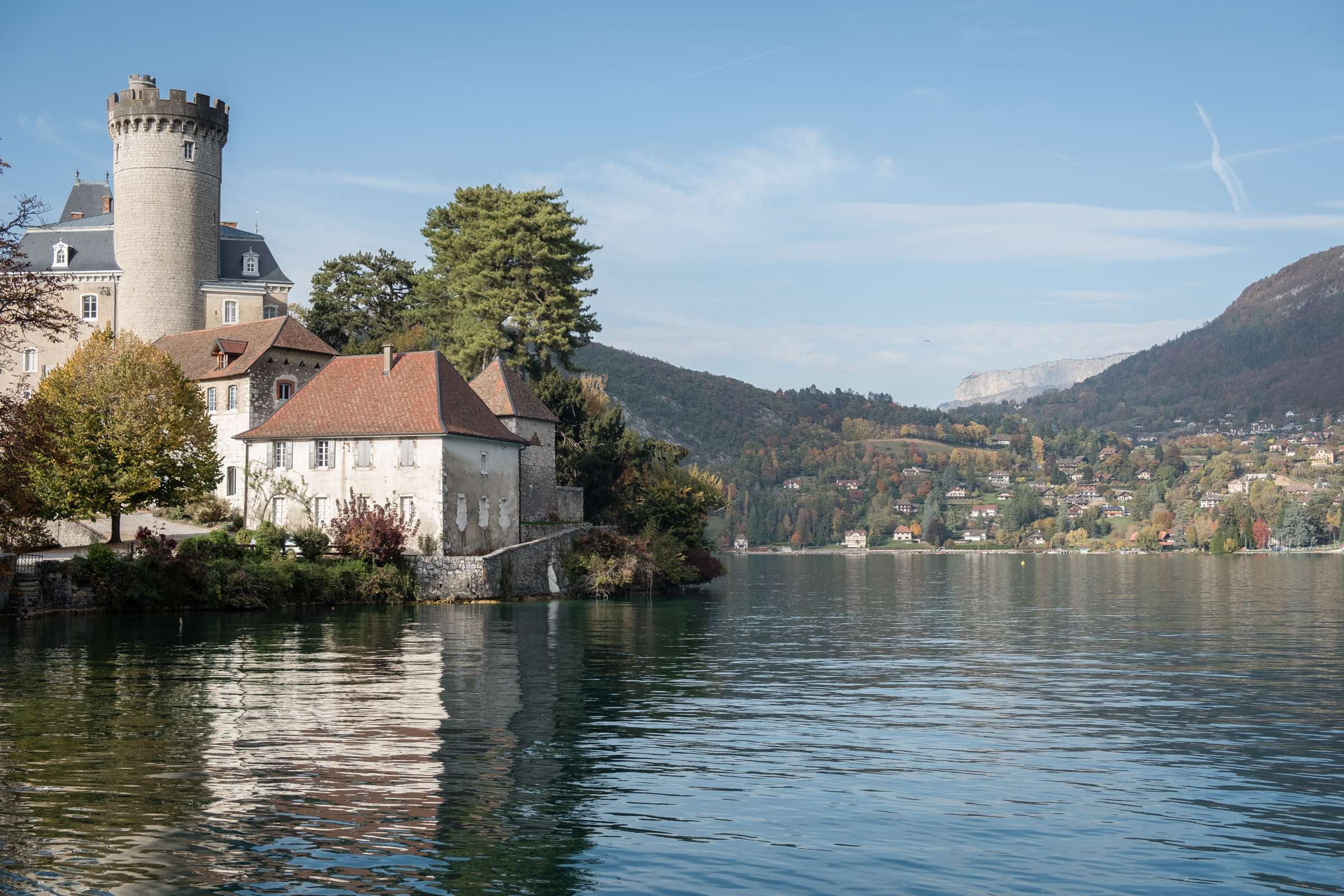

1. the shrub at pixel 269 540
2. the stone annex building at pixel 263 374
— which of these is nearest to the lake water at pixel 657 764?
the shrub at pixel 269 540

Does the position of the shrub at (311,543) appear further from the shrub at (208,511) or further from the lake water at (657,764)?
the lake water at (657,764)

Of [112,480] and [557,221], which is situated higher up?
[557,221]

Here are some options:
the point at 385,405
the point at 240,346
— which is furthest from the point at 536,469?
the point at 240,346

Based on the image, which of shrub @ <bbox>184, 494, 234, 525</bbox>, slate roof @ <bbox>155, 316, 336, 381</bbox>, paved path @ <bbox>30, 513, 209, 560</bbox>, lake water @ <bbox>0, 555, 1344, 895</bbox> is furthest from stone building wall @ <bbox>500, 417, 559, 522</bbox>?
lake water @ <bbox>0, 555, 1344, 895</bbox>

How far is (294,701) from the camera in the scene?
24016 mm

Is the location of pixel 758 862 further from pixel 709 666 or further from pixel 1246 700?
pixel 709 666

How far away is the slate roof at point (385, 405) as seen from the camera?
185 feet

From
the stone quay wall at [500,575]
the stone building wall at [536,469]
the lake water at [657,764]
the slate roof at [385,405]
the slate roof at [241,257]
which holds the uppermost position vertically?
the slate roof at [241,257]

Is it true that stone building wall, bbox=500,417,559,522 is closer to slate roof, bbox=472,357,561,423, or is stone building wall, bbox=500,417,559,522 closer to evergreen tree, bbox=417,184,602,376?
slate roof, bbox=472,357,561,423

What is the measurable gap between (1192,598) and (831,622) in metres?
25.8

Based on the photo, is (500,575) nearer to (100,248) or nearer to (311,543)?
(311,543)

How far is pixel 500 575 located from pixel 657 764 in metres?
37.0

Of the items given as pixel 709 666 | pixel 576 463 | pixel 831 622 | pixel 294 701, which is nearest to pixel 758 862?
pixel 294 701

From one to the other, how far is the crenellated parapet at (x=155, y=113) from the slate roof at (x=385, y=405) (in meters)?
26.8
